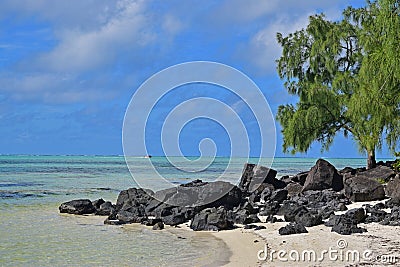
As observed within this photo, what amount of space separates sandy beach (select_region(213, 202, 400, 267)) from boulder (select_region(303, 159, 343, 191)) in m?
8.75

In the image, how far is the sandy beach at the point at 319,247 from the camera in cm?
1141

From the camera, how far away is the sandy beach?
11.4 m

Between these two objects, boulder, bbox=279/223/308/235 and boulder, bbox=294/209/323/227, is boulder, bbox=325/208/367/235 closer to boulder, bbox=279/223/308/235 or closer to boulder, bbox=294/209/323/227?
boulder, bbox=294/209/323/227

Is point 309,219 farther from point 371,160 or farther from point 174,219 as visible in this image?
point 371,160

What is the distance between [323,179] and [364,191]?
4233 millimetres

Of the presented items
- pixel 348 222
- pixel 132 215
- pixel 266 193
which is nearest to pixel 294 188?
pixel 266 193

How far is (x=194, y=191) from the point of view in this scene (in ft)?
72.9

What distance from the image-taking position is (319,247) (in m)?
12.9

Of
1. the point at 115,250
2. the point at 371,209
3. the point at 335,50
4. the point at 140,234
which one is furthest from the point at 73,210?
the point at 335,50

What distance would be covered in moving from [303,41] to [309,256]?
78.8ft

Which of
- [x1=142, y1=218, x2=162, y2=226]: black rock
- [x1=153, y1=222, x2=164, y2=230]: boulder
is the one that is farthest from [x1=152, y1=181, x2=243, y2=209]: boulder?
[x1=153, y1=222, x2=164, y2=230]: boulder

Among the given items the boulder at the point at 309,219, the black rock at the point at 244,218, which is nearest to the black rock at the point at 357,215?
the boulder at the point at 309,219

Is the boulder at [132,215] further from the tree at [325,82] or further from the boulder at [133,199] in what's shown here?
the tree at [325,82]

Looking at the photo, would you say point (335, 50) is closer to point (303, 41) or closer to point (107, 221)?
point (303, 41)
